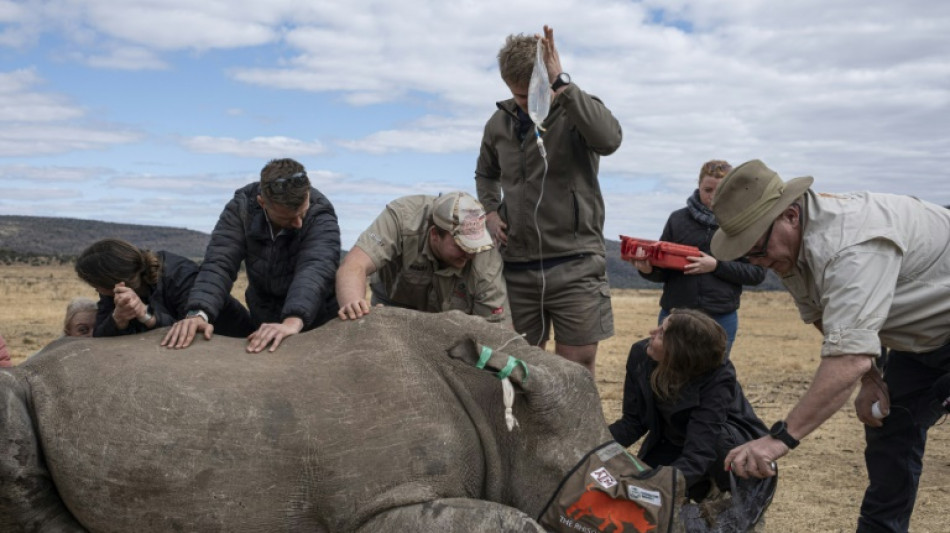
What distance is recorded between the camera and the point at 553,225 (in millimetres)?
6426

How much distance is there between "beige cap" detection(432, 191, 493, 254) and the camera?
559 cm

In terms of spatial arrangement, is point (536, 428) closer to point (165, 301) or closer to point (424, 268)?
point (424, 268)

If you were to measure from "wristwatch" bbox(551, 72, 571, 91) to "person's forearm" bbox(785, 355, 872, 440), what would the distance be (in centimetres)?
248

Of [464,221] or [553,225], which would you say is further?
[553,225]

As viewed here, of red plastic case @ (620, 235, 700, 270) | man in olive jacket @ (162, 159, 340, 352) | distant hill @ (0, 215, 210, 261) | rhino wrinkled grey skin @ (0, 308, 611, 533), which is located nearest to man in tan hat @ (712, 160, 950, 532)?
rhino wrinkled grey skin @ (0, 308, 611, 533)

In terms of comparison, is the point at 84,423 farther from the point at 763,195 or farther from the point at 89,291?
the point at 89,291

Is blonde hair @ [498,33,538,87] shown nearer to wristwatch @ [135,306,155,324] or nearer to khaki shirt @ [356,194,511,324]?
khaki shirt @ [356,194,511,324]

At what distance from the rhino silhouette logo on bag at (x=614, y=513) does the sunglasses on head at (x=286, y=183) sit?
2478 mm

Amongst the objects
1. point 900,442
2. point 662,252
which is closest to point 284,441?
point 662,252

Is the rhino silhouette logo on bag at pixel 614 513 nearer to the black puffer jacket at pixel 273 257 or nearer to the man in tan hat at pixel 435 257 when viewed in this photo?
the man in tan hat at pixel 435 257

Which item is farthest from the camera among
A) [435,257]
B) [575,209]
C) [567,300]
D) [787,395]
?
[787,395]

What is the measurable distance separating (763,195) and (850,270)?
555 mm

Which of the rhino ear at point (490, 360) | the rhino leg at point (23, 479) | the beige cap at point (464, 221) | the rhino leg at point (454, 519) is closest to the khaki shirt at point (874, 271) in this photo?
the rhino ear at point (490, 360)

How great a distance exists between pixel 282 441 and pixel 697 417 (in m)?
2.50
